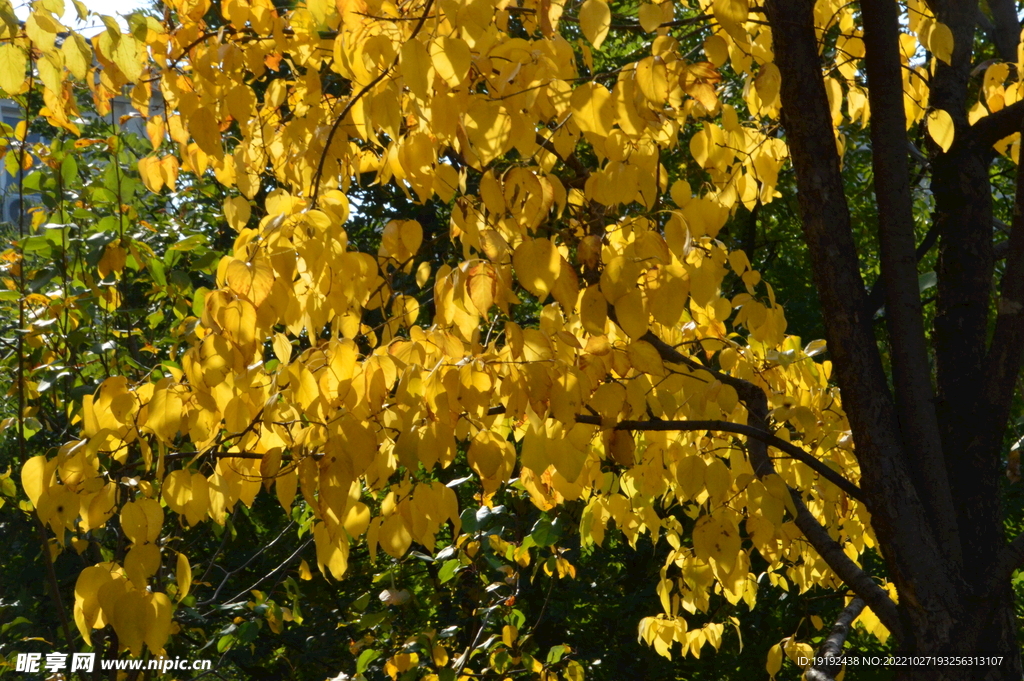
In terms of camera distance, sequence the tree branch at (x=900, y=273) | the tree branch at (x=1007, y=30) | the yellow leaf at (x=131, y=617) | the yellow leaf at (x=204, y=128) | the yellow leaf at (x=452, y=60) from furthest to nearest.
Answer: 1. the tree branch at (x=1007, y=30)
2. the yellow leaf at (x=204, y=128)
3. the tree branch at (x=900, y=273)
4. the yellow leaf at (x=131, y=617)
5. the yellow leaf at (x=452, y=60)

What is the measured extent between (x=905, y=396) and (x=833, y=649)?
0.59 metres

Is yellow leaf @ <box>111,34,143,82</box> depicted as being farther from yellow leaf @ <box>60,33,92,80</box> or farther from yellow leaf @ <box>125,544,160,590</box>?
yellow leaf @ <box>125,544,160,590</box>

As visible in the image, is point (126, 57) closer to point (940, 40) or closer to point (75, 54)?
point (75, 54)

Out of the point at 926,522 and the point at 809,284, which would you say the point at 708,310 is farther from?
the point at 809,284

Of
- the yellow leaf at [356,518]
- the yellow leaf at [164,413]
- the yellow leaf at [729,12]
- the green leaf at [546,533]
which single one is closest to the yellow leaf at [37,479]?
the yellow leaf at [164,413]

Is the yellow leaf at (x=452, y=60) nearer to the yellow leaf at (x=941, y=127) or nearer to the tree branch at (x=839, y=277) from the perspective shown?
the tree branch at (x=839, y=277)

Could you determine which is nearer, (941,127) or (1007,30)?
(941,127)

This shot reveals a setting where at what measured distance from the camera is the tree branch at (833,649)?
1528mm

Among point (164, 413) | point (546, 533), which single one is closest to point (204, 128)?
point (164, 413)

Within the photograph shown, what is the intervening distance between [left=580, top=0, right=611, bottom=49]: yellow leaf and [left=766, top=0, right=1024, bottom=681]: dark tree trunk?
38 cm

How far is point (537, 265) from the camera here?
113 cm

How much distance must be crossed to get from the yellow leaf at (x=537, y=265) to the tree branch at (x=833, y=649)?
0.86 metres

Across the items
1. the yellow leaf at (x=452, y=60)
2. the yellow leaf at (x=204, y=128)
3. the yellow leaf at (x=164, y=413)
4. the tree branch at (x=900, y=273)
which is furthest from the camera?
the yellow leaf at (x=204, y=128)

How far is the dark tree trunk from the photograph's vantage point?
1.29 meters
